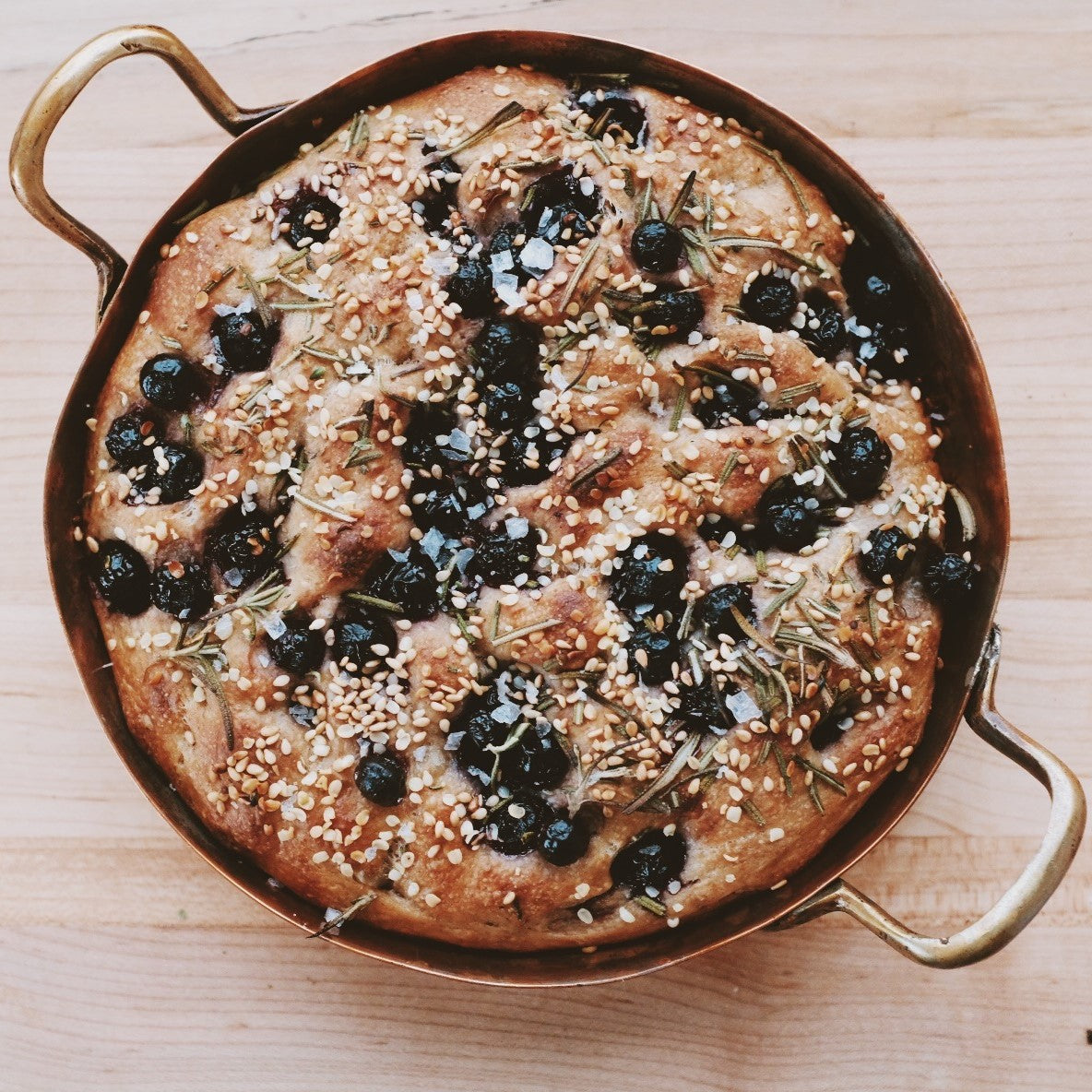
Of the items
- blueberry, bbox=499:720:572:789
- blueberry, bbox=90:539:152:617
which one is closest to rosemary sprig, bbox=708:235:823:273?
blueberry, bbox=499:720:572:789

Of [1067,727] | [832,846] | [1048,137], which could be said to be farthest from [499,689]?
[1048,137]

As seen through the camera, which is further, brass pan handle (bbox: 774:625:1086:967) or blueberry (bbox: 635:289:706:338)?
blueberry (bbox: 635:289:706:338)

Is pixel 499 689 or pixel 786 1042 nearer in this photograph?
pixel 499 689

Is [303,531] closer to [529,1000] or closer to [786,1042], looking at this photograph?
[529,1000]

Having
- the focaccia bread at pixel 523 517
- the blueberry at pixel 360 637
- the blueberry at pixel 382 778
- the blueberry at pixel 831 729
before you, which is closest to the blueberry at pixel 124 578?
the focaccia bread at pixel 523 517

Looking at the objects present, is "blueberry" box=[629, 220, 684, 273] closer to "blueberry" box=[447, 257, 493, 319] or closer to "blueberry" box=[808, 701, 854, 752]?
"blueberry" box=[447, 257, 493, 319]

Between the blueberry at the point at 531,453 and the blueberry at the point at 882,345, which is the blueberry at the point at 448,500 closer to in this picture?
the blueberry at the point at 531,453
